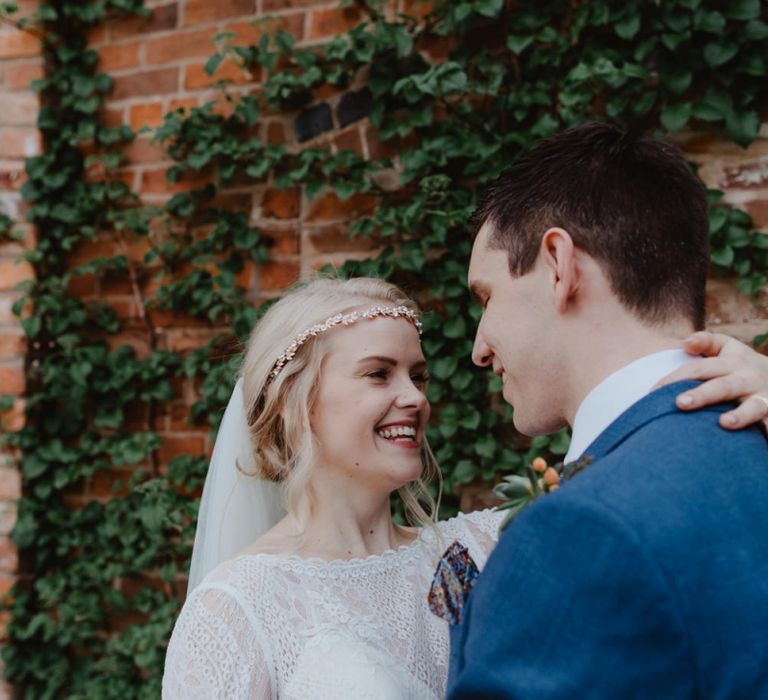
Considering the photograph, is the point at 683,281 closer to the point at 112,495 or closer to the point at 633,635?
the point at 633,635

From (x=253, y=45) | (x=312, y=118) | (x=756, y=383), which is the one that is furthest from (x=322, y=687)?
(x=253, y=45)

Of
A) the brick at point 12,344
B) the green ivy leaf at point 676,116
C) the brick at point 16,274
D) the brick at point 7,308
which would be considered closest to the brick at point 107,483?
the brick at point 12,344

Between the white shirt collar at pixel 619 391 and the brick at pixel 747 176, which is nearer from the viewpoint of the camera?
the white shirt collar at pixel 619 391

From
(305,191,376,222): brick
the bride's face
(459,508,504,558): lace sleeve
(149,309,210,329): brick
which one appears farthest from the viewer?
(149,309,210,329): brick

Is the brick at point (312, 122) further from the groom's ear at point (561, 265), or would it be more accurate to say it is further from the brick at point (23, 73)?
the groom's ear at point (561, 265)

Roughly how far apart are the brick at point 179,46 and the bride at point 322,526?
1254 millimetres

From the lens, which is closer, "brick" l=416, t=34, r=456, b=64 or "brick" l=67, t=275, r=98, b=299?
"brick" l=416, t=34, r=456, b=64

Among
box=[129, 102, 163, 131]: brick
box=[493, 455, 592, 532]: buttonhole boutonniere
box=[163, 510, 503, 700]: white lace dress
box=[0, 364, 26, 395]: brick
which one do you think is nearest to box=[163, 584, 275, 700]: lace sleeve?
box=[163, 510, 503, 700]: white lace dress

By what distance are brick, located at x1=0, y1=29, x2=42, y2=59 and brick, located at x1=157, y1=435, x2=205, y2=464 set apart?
1527 mm

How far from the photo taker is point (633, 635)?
36.9 inches

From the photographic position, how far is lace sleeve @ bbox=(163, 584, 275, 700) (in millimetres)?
1687

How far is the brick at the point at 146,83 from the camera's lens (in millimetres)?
3068

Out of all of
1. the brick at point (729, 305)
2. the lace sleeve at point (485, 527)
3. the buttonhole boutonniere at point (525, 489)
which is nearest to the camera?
the buttonhole boutonniere at point (525, 489)

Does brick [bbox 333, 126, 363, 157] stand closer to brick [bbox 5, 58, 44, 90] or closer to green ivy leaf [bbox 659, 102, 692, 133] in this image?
green ivy leaf [bbox 659, 102, 692, 133]
